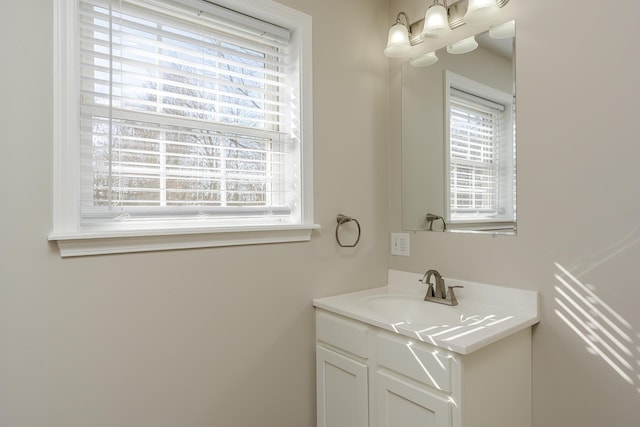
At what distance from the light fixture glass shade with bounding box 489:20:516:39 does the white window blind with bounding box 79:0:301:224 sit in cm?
91

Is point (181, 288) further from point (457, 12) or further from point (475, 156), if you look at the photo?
point (457, 12)

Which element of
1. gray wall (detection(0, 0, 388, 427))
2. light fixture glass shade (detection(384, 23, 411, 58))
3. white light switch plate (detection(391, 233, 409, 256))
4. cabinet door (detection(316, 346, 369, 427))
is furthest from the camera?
white light switch plate (detection(391, 233, 409, 256))

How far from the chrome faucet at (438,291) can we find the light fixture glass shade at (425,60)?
3.47ft

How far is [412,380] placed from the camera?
4.30 ft

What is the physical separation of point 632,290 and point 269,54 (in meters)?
1.69

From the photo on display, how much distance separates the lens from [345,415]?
1.57 m

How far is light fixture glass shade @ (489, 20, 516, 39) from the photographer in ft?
5.20

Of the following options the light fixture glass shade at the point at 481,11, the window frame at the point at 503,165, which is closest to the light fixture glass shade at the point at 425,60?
the window frame at the point at 503,165

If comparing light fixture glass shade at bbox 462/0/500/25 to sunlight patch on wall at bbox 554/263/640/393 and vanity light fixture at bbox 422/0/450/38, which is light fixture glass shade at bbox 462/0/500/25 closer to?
vanity light fixture at bbox 422/0/450/38

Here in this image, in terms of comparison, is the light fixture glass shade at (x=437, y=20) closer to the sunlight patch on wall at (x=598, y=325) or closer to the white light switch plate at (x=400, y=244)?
the white light switch plate at (x=400, y=244)

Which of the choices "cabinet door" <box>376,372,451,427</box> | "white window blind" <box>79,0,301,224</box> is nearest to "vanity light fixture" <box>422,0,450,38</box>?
"white window blind" <box>79,0,301,224</box>

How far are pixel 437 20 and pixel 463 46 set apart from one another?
0.19m

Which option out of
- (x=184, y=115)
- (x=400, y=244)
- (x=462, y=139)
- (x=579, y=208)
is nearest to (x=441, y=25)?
(x=462, y=139)

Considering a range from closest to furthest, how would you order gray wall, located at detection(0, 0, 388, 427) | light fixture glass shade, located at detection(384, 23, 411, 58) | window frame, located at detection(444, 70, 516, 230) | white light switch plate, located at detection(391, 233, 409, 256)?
gray wall, located at detection(0, 0, 388, 427) → window frame, located at detection(444, 70, 516, 230) → light fixture glass shade, located at detection(384, 23, 411, 58) → white light switch plate, located at detection(391, 233, 409, 256)
